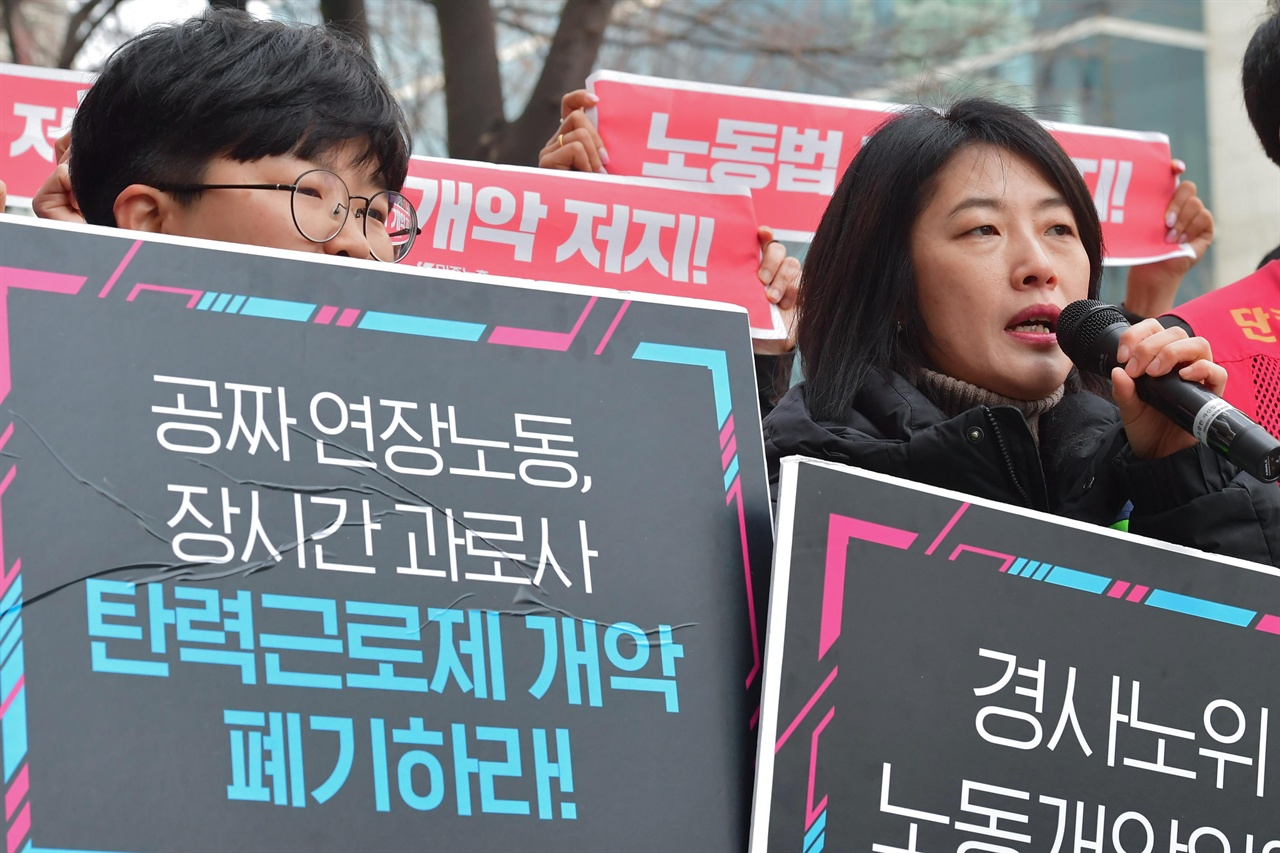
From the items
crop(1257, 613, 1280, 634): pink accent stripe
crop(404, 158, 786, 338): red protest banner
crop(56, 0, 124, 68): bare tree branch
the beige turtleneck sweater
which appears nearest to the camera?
crop(1257, 613, 1280, 634): pink accent stripe

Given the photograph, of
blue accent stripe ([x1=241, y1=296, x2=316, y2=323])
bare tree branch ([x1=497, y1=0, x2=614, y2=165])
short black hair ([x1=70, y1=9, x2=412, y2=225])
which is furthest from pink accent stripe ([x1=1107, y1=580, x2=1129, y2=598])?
bare tree branch ([x1=497, y1=0, x2=614, y2=165])

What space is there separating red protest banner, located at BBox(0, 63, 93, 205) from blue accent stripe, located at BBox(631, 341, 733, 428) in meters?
2.33

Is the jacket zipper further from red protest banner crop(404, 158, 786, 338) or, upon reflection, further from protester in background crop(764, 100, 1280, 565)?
red protest banner crop(404, 158, 786, 338)

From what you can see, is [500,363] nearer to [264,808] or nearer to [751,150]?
[264,808]

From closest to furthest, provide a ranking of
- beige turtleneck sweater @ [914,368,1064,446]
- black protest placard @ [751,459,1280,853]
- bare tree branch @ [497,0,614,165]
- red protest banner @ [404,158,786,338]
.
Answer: black protest placard @ [751,459,1280,853]
beige turtleneck sweater @ [914,368,1064,446]
red protest banner @ [404,158,786,338]
bare tree branch @ [497,0,614,165]

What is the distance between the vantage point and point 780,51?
785 centimetres

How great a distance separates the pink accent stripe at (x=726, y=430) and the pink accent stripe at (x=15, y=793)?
745mm

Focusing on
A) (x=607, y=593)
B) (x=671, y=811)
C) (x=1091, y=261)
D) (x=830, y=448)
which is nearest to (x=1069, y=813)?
(x=671, y=811)

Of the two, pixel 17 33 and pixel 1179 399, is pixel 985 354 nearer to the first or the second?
pixel 1179 399

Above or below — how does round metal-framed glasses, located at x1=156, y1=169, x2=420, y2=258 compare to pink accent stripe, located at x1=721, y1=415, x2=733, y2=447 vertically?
above

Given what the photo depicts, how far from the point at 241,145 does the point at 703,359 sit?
86 centimetres

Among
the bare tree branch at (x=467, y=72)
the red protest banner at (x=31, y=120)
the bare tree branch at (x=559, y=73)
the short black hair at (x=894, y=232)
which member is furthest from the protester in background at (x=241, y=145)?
the bare tree branch at (x=467, y=72)

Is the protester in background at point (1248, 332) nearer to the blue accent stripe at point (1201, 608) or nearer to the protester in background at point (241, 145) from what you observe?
the blue accent stripe at point (1201, 608)

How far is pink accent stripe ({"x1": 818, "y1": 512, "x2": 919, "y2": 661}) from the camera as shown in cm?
154
